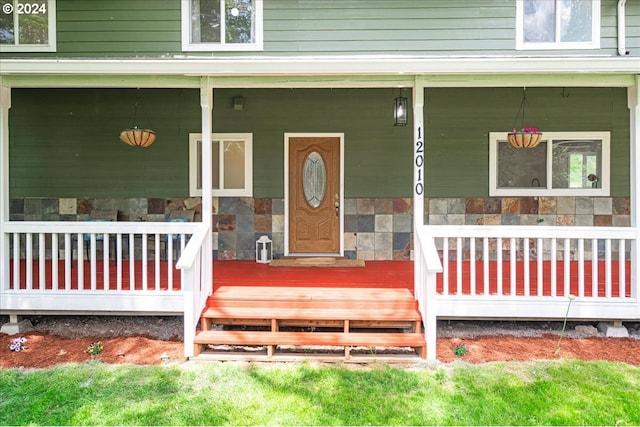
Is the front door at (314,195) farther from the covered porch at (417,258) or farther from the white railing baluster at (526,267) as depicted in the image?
the white railing baluster at (526,267)

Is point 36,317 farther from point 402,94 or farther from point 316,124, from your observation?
point 402,94

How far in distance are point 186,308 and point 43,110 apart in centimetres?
494

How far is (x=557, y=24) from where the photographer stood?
6.03m

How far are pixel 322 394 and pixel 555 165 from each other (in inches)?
210

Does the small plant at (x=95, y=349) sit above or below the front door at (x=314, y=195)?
below

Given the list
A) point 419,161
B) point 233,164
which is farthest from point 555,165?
point 233,164

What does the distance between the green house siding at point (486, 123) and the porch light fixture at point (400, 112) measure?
370 millimetres

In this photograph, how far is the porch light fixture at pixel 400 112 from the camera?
587 centimetres

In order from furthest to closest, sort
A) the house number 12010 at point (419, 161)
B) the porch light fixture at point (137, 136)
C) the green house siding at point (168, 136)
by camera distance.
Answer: the green house siding at point (168, 136) < the porch light fixture at point (137, 136) < the house number 12010 at point (419, 161)

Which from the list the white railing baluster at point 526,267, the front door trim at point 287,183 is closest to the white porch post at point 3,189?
the front door trim at point 287,183

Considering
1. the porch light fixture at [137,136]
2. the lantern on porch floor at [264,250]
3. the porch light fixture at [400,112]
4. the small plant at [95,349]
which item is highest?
the porch light fixture at [400,112]

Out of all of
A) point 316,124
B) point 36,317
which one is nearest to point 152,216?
point 36,317

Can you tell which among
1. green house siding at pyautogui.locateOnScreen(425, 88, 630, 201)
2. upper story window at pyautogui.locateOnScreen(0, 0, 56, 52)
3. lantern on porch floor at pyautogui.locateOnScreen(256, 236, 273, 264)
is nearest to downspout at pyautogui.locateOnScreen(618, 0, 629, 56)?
green house siding at pyautogui.locateOnScreen(425, 88, 630, 201)

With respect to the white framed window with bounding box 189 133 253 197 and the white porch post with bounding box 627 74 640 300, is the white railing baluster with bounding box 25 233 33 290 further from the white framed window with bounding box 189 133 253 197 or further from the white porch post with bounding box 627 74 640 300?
the white porch post with bounding box 627 74 640 300
